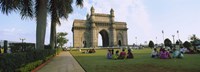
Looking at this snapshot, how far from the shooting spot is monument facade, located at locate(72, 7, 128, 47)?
102625mm

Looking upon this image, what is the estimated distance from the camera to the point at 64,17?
2491 cm

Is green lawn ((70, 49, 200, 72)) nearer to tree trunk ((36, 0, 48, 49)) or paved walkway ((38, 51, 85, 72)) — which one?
paved walkway ((38, 51, 85, 72))

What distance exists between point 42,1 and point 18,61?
8699 mm

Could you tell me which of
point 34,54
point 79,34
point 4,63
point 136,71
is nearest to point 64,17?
point 34,54

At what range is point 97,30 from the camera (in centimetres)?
10538

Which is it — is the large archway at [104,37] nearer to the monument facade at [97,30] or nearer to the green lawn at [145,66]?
the monument facade at [97,30]

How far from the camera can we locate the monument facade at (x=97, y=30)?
102625 millimetres

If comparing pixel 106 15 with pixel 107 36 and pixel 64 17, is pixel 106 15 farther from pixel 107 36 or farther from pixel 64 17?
pixel 64 17

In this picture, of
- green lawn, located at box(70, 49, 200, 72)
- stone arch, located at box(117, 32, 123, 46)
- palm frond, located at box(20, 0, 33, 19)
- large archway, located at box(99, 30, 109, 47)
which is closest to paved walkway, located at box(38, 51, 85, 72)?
green lawn, located at box(70, 49, 200, 72)

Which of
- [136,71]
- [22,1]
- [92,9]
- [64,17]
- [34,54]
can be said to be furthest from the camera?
[92,9]

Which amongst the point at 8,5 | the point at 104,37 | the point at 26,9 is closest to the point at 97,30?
the point at 104,37

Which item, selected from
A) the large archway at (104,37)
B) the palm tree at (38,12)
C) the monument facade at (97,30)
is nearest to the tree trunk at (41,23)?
the palm tree at (38,12)

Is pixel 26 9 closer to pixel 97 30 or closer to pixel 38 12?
pixel 38 12

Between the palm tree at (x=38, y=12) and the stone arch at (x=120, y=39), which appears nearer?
the palm tree at (x=38, y=12)
